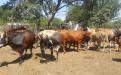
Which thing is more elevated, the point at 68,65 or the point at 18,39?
the point at 18,39

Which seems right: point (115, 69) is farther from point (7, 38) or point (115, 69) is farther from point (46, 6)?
point (46, 6)

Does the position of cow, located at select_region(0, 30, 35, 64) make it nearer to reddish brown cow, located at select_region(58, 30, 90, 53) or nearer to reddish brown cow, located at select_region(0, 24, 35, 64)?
reddish brown cow, located at select_region(0, 24, 35, 64)

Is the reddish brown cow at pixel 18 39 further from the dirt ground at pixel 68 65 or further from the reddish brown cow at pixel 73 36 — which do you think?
the reddish brown cow at pixel 73 36

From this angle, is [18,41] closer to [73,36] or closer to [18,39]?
[18,39]

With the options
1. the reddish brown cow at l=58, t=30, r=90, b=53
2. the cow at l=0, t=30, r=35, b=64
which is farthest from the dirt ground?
the reddish brown cow at l=58, t=30, r=90, b=53

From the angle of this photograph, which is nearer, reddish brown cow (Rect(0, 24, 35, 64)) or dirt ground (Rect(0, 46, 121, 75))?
dirt ground (Rect(0, 46, 121, 75))

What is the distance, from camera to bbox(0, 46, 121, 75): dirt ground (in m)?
13.8

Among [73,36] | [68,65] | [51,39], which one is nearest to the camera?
[68,65]

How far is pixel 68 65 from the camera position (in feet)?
49.4

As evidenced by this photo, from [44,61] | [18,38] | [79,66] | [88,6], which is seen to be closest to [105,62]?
[79,66]

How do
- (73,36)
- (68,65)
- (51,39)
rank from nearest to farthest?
(68,65), (51,39), (73,36)

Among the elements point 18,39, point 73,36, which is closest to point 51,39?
point 18,39

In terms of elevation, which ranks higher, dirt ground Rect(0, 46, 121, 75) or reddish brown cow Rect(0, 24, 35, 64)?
reddish brown cow Rect(0, 24, 35, 64)

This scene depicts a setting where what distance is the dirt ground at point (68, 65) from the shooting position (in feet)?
45.3
